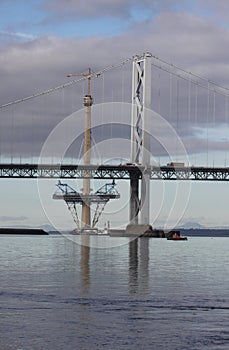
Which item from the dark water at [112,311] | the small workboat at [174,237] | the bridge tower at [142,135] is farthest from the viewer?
the small workboat at [174,237]

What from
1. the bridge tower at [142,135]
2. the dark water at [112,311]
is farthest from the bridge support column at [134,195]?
the dark water at [112,311]

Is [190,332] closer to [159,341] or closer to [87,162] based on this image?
[159,341]

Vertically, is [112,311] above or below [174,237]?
below

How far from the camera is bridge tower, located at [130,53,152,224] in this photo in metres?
146

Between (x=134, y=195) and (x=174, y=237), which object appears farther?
(x=174, y=237)

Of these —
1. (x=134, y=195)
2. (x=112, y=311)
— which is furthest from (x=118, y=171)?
(x=112, y=311)

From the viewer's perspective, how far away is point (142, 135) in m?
149

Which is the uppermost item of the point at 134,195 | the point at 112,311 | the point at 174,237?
the point at 134,195

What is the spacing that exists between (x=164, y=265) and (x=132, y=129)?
8193 centimetres

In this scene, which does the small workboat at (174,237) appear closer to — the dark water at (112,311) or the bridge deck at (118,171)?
the bridge deck at (118,171)

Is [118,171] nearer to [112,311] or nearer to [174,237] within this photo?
[174,237]

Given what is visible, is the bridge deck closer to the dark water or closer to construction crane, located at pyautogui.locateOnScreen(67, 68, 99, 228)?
construction crane, located at pyautogui.locateOnScreen(67, 68, 99, 228)

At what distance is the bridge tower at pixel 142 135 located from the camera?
480 ft

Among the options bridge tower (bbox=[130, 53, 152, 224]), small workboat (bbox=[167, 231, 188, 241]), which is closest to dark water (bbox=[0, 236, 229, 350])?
bridge tower (bbox=[130, 53, 152, 224])
